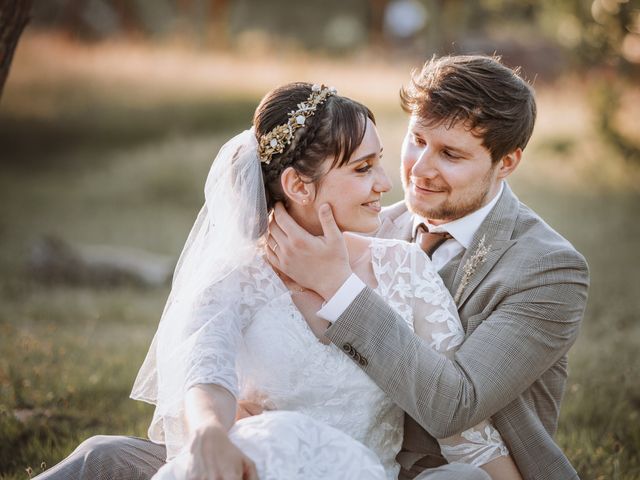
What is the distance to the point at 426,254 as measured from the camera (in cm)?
352

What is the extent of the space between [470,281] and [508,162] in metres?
0.73

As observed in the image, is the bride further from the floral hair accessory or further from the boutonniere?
the boutonniere

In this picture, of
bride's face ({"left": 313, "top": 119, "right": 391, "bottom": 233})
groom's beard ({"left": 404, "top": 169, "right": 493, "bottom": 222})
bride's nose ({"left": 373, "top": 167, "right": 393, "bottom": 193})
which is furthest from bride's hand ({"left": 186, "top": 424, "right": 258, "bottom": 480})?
groom's beard ({"left": 404, "top": 169, "right": 493, "bottom": 222})

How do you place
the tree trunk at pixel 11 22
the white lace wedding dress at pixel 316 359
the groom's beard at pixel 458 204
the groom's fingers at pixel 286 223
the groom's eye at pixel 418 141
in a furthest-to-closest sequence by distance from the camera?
→ the tree trunk at pixel 11 22, the groom's eye at pixel 418 141, the groom's beard at pixel 458 204, the groom's fingers at pixel 286 223, the white lace wedding dress at pixel 316 359

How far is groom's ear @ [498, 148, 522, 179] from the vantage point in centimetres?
374

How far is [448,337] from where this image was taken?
319cm

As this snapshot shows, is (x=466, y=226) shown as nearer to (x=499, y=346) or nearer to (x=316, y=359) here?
(x=499, y=346)

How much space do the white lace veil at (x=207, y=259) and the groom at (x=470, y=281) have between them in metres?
0.15

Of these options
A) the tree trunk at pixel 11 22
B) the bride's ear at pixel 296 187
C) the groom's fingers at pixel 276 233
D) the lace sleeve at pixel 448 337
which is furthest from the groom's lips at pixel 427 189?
the tree trunk at pixel 11 22

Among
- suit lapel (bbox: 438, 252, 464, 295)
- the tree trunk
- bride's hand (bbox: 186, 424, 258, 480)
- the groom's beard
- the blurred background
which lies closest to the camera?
bride's hand (bbox: 186, 424, 258, 480)

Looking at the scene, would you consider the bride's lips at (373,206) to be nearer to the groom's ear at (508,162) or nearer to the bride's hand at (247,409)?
the groom's ear at (508,162)

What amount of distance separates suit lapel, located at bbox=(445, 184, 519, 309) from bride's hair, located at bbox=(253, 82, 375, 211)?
68cm

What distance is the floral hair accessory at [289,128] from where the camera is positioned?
10.5 ft

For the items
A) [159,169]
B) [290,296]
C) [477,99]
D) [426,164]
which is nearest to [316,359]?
[290,296]
